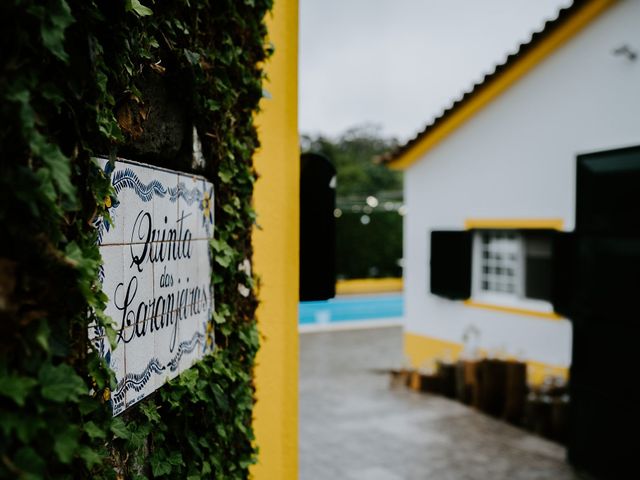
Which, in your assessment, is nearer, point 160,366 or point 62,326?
point 62,326

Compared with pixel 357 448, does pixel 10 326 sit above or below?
above

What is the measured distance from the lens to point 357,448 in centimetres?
684

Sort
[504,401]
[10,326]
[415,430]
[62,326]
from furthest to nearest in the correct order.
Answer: [504,401]
[415,430]
[62,326]
[10,326]

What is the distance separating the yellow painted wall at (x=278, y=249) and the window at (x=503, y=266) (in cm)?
623

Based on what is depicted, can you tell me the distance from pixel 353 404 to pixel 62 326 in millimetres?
7777

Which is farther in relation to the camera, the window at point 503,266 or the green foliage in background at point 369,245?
the green foliage in background at point 369,245

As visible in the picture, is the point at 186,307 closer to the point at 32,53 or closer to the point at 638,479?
the point at 32,53

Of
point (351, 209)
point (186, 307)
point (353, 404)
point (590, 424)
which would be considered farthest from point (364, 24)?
point (186, 307)

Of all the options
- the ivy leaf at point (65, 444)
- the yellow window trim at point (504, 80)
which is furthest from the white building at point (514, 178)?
the ivy leaf at point (65, 444)

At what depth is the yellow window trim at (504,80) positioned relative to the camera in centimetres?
763

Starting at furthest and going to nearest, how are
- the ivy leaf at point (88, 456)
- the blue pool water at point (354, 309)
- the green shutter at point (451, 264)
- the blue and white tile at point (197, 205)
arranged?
the blue pool water at point (354, 309) < the green shutter at point (451, 264) < the blue and white tile at point (197, 205) < the ivy leaf at point (88, 456)

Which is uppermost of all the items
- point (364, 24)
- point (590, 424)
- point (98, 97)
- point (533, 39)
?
point (364, 24)

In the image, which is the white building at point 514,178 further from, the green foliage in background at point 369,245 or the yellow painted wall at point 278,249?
the green foliage in background at point 369,245

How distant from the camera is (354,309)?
19.8 meters
